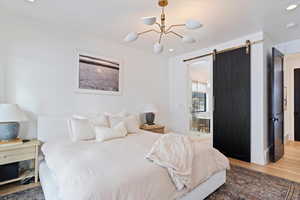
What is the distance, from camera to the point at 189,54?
14.7 ft

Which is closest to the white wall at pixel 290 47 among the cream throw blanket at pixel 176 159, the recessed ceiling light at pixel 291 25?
the recessed ceiling light at pixel 291 25

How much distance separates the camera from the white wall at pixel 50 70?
2.61 meters

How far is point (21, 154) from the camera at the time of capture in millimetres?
2324

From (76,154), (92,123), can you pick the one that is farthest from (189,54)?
(76,154)

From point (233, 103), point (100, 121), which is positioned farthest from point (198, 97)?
point (100, 121)

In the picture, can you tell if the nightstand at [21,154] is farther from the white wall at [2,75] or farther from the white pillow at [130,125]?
the white pillow at [130,125]

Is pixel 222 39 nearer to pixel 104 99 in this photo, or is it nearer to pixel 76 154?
pixel 104 99

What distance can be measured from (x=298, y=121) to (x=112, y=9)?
19.9 feet

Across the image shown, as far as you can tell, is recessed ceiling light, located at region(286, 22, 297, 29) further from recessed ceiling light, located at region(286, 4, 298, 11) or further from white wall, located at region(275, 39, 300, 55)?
white wall, located at region(275, 39, 300, 55)

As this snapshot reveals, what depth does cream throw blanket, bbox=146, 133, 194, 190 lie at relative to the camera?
1.61 metres

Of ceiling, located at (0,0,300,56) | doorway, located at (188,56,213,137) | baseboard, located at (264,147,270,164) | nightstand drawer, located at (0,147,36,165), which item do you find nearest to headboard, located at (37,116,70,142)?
nightstand drawer, located at (0,147,36,165)

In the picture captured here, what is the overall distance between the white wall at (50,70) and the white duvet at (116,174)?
115 cm

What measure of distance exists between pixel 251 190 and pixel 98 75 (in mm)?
3315

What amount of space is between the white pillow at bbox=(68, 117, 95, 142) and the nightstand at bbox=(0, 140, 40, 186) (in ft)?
1.70
